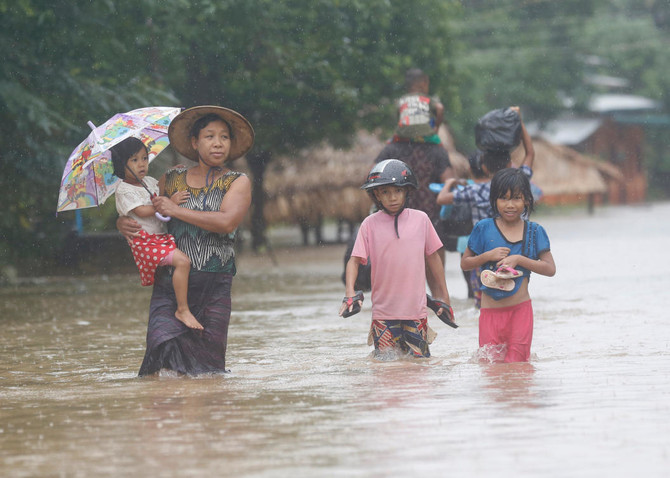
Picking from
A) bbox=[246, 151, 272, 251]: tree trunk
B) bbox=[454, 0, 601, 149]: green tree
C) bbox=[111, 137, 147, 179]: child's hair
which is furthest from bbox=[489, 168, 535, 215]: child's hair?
bbox=[454, 0, 601, 149]: green tree

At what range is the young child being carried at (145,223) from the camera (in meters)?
6.93

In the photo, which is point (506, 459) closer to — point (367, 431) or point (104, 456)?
point (367, 431)

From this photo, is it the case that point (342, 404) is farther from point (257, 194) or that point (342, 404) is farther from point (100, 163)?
point (257, 194)

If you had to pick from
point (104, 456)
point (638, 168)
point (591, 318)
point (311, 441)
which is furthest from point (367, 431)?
point (638, 168)

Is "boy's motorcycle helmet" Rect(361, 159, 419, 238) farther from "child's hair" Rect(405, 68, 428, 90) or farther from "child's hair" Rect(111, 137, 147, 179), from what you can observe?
"child's hair" Rect(405, 68, 428, 90)

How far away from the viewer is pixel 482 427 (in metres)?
5.10

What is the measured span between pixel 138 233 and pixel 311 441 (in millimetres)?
2426

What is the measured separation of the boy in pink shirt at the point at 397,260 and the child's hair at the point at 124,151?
1436 millimetres

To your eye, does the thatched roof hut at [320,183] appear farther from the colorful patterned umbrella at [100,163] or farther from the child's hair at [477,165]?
the colorful patterned umbrella at [100,163]

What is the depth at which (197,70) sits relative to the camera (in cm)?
2112

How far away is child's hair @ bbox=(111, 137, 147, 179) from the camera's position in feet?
23.0

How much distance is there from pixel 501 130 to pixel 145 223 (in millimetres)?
3895

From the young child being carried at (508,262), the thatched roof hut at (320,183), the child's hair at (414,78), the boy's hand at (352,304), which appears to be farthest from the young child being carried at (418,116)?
the thatched roof hut at (320,183)

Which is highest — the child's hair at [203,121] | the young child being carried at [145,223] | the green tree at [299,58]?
the green tree at [299,58]
